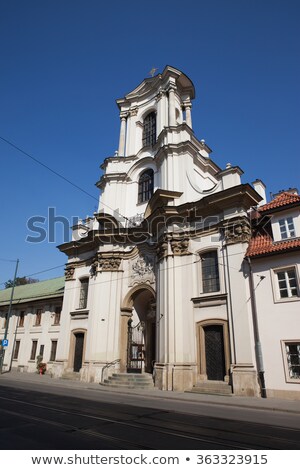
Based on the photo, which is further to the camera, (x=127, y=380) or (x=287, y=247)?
(x=127, y=380)

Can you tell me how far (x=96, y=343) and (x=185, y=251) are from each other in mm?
9032

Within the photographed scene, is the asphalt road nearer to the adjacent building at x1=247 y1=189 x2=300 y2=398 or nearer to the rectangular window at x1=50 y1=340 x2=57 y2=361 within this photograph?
the adjacent building at x1=247 y1=189 x2=300 y2=398

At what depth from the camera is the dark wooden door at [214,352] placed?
16.0 metres

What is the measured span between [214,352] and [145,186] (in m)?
14.2

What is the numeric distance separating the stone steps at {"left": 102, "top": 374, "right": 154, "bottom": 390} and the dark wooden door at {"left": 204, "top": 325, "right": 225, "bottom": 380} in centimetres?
344

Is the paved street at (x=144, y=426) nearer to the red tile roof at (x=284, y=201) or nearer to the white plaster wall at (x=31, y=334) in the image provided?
the red tile roof at (x=284, y=201)

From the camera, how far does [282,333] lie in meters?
14.0

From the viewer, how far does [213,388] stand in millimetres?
15250

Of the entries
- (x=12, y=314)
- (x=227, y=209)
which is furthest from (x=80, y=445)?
(x=12, y=314)

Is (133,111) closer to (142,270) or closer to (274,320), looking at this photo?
(142,270)

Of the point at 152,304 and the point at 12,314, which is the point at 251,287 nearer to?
the point at 152,304

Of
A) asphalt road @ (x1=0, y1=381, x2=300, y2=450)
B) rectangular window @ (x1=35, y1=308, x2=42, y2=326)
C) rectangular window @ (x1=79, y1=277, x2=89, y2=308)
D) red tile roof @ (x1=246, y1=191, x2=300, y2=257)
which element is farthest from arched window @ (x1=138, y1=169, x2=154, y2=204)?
asphalt road @ (x1=0, y1=381, x2=300, y2=450)

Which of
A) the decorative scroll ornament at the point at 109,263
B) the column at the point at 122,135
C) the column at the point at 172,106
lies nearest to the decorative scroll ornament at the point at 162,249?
the decorative scroll ornament at the point at 109,263

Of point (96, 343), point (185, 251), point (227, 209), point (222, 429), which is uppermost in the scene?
point (227, 209)
